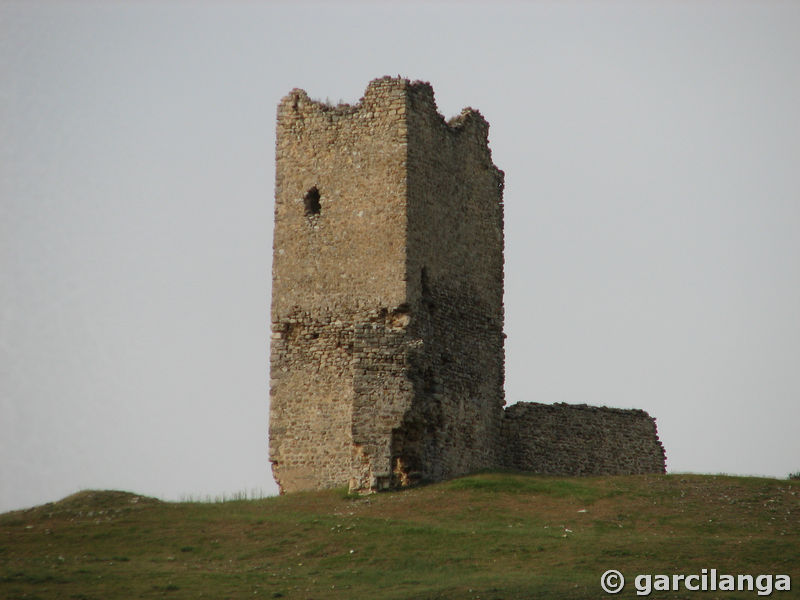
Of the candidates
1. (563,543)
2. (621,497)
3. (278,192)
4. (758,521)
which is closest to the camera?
(563,543)

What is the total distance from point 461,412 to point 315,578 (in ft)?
27.5

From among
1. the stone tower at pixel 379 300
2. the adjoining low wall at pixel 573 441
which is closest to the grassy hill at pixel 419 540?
the stone tower at pixel 379 300

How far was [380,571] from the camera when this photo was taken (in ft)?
74.6

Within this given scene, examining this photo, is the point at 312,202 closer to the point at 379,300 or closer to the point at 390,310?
the point at 379,300

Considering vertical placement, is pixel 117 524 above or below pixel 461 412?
below

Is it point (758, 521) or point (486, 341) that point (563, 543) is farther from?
point (486, 341)

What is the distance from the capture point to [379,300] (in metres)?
29.5

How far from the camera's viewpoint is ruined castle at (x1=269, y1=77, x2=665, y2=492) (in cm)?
2880

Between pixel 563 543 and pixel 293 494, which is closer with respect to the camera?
pixel 563 543

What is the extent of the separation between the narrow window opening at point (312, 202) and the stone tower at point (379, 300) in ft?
0.09

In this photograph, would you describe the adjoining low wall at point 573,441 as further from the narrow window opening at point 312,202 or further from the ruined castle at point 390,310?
the narrow window opening at point 312,202

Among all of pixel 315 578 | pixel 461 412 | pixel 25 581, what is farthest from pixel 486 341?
pixel 25 581

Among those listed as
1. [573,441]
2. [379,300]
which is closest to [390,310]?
[379,300]

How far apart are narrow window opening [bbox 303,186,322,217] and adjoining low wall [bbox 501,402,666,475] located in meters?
5.43
